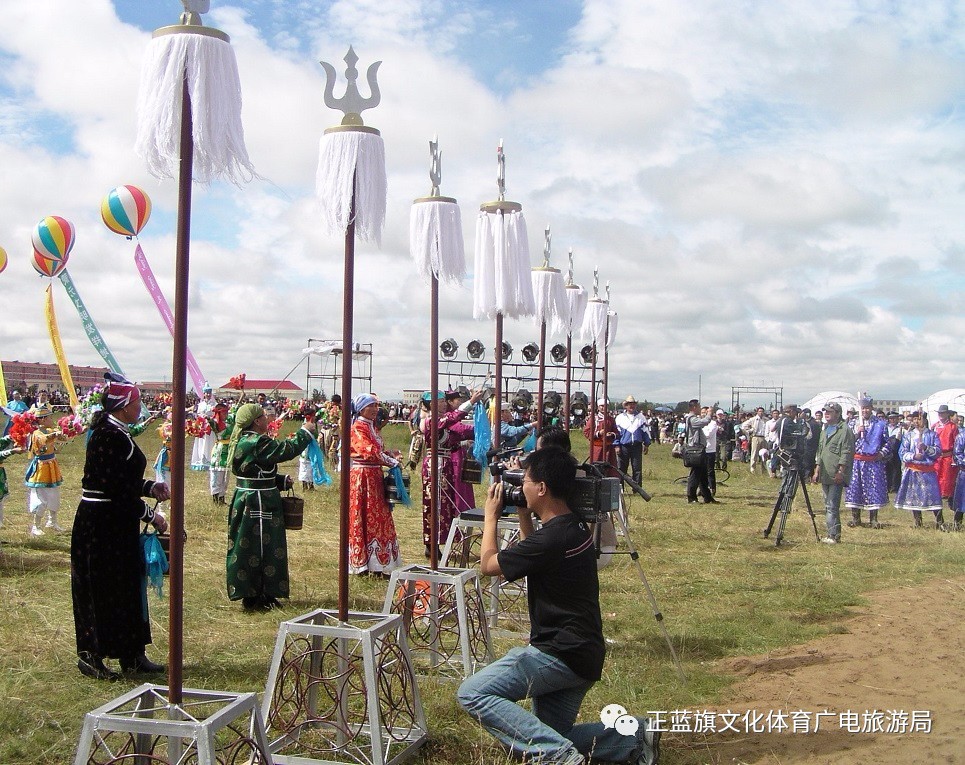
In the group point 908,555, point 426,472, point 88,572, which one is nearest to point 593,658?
point 88,572

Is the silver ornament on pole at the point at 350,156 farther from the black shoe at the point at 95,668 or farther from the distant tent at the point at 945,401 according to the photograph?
the distant tent at the point at 945,401

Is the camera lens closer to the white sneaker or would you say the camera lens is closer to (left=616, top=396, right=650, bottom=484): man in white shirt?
the white sneaker

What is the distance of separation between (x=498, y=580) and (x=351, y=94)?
3.63 meters

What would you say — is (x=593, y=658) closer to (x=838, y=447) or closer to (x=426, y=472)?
(x=426, y=472)

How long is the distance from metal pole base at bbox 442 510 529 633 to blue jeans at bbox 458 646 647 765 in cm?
192

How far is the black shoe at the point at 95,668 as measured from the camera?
5.24 meters

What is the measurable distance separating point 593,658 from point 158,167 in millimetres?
2706

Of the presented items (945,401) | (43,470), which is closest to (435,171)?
(43,470)

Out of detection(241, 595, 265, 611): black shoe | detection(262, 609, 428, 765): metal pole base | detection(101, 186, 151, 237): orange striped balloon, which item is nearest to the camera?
detection(262, 609, 428, 765): metal pole base

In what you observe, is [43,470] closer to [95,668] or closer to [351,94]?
[95,668]

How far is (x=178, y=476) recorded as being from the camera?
3.08m

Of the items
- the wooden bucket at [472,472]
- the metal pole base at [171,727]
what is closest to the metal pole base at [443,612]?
the metal pole base at [171,727]

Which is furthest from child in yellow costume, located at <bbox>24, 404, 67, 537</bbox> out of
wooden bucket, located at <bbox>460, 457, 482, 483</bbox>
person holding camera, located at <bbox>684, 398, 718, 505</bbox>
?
person holding camera, located at <bbox>684, 398, 718, 505</bbox>

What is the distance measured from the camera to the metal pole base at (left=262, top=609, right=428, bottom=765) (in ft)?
12.8
